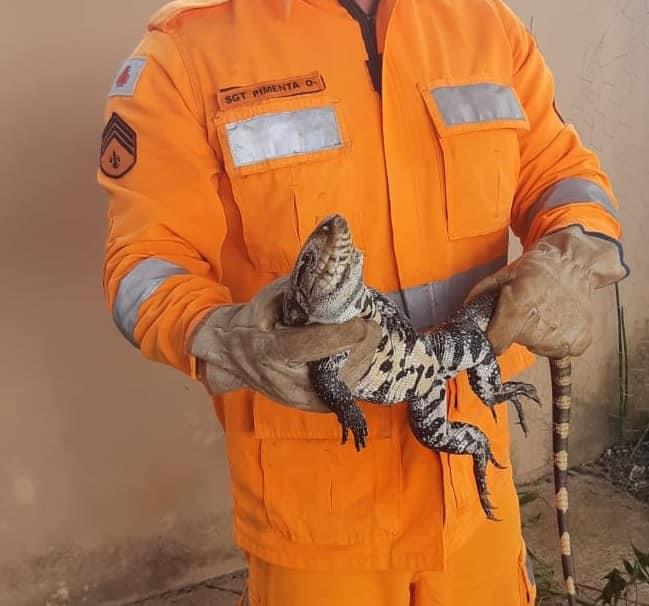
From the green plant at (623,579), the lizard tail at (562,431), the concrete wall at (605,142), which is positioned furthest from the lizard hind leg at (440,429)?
the concrete wall at (605,142)

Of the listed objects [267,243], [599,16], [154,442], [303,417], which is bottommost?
[154,442]

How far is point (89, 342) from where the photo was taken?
228cm

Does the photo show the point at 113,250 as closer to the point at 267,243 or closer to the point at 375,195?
the point at 267,243

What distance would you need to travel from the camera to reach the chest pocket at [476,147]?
131cm

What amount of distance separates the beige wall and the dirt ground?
7cm

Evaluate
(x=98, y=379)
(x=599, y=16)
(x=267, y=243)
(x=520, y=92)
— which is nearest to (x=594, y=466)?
(x=599, y=16)

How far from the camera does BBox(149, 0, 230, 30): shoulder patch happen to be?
50.8 inches

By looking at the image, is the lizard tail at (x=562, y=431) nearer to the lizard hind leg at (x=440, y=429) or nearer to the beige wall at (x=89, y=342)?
the lizard hind leg at (x=440, y=429)

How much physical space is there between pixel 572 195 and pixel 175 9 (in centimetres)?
70

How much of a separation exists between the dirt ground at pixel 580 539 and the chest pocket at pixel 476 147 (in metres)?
1.52

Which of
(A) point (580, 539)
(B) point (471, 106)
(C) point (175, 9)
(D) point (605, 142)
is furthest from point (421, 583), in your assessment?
(D) point (605, 142)

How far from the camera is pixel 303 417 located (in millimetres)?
1291

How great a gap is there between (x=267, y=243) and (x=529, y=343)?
428 millimetres

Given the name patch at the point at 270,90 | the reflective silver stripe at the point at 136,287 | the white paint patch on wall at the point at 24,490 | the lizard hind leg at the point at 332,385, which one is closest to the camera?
the lizard hind leg at the point at 332,385
